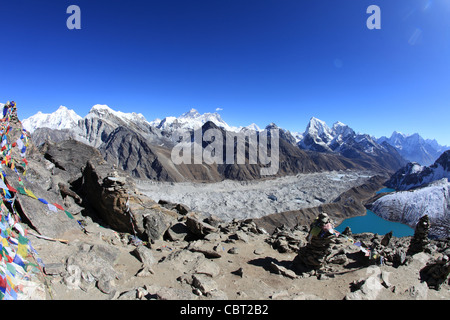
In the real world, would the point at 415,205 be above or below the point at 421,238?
below

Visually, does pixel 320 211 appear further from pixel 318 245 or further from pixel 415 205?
pixel 318 245

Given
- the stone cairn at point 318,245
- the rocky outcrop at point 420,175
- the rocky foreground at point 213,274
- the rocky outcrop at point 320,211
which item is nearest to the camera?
the rocky foreground at point 213,274

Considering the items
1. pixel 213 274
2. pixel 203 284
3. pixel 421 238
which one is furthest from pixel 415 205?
pixel 203 284

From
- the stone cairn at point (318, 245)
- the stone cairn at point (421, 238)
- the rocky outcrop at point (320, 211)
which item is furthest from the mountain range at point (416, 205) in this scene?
the stone cairn at point (318, 245)

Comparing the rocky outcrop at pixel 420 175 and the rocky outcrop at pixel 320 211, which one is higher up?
the rocky outcrop at pixel 420 175

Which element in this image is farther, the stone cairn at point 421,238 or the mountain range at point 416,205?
the mountain range at point 416,205

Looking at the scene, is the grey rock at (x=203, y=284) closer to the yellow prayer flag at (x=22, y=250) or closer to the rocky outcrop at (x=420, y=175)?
the yellow prayer flag at (x=22, y=250)

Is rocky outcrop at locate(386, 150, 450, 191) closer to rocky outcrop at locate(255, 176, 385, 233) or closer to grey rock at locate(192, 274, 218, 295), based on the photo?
rocky outcrop at locate(255, 176, 385, 233)
